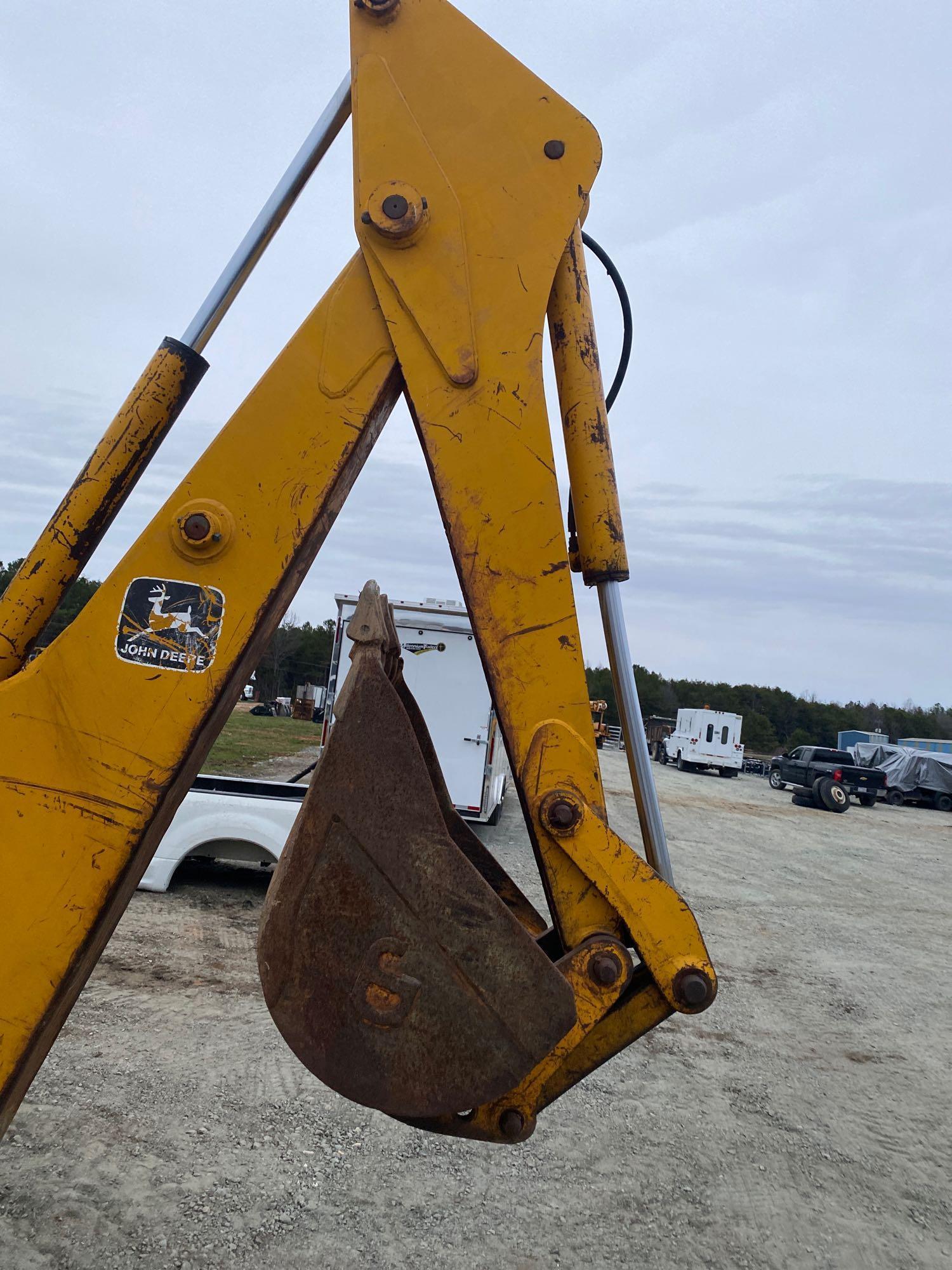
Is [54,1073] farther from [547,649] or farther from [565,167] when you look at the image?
[565,167]

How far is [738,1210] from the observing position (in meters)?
3.56

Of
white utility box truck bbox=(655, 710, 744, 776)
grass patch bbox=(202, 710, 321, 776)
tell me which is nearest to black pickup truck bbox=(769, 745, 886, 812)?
white utility box truck bbox=(655, 710, 744, 776)

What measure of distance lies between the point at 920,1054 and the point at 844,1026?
0.51m

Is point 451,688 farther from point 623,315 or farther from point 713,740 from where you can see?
point 713,740

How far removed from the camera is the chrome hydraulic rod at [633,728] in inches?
84.9

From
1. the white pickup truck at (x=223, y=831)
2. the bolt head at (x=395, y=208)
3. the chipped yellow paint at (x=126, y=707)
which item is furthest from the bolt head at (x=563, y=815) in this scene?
the white pickup truck at (x=223, y=831)

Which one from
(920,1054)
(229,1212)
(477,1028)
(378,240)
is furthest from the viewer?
(920,1054)

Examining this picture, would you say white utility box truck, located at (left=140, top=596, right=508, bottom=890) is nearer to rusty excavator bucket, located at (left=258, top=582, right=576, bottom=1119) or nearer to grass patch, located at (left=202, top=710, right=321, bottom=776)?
grass patch, located at (left=202, top=710, right=321, bottom=776)

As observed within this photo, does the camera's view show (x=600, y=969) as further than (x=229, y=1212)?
No

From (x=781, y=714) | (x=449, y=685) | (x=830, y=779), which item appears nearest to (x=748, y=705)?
(x=781, y=714)

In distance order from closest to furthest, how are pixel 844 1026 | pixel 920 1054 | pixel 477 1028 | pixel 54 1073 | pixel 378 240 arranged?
pixel 477 1028 < pixel 378 240 < pixel 54 1073 < pixel 920 1054 < pixel 844 1026

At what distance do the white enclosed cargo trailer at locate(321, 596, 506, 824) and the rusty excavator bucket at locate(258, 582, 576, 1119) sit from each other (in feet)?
32.0

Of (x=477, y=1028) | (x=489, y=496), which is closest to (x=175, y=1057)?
(x=477, y=1028)

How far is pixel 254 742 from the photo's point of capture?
2402cm
